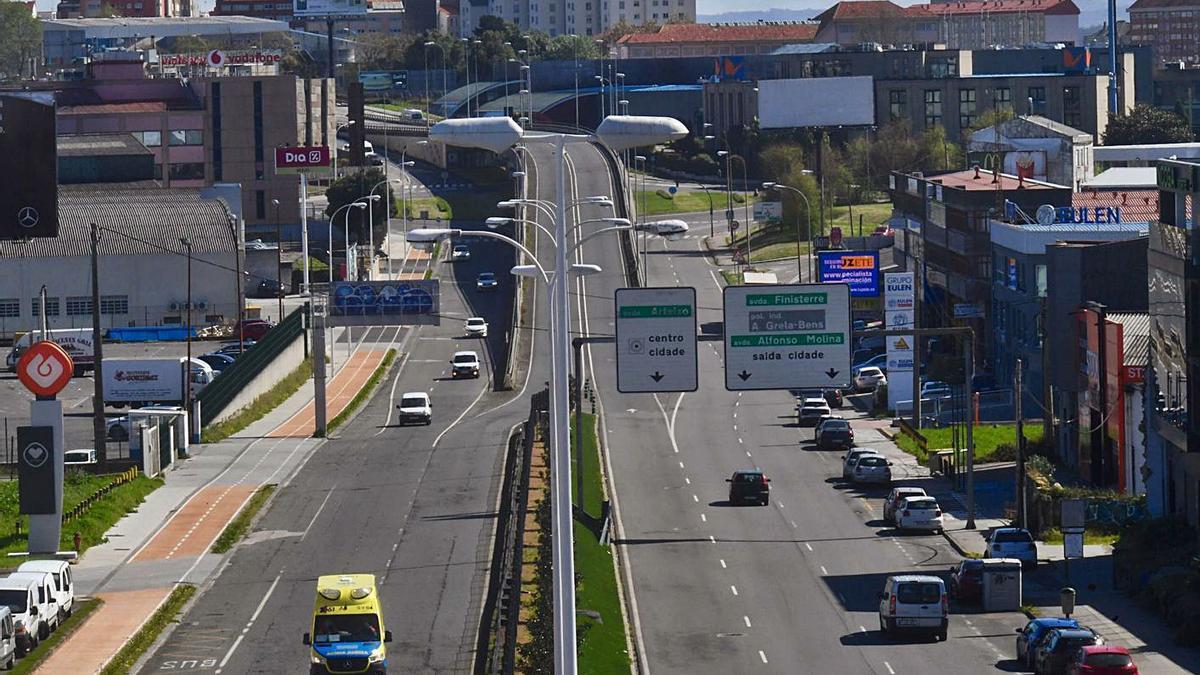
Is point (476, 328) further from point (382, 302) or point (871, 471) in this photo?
point (871, 471)

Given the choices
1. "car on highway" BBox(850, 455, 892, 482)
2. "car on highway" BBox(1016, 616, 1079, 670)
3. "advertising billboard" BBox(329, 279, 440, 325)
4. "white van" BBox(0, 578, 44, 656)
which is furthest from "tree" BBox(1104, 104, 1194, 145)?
"white van" BBox(0, 578, 44, 656)

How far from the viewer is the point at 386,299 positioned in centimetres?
9194

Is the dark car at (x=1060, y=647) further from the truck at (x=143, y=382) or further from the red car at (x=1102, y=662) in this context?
the truck at (x=143, y=382)

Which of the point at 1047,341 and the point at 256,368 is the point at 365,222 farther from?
the point at 1047,341

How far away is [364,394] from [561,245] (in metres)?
79.6

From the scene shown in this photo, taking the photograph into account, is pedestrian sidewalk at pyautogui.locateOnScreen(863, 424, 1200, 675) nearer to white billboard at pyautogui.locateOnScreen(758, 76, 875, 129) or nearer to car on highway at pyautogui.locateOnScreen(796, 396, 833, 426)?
car on highway at pyautogui.locateOnScreen(796, 396, 833, 426)

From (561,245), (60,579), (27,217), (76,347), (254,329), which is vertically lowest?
(60,579)

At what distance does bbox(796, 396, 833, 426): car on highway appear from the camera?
92.0 metres

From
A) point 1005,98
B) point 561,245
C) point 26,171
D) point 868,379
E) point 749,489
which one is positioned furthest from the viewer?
point 1005,98

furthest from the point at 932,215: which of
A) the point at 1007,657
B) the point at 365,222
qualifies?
the point at 1007,657

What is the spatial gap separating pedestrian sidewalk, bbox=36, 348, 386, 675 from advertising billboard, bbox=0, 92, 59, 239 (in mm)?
9931

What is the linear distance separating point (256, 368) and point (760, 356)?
5176 cm

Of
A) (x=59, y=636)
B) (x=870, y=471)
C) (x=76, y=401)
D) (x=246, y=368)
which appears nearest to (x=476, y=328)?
(x=246, y=368)

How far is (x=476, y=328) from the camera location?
130 metres
